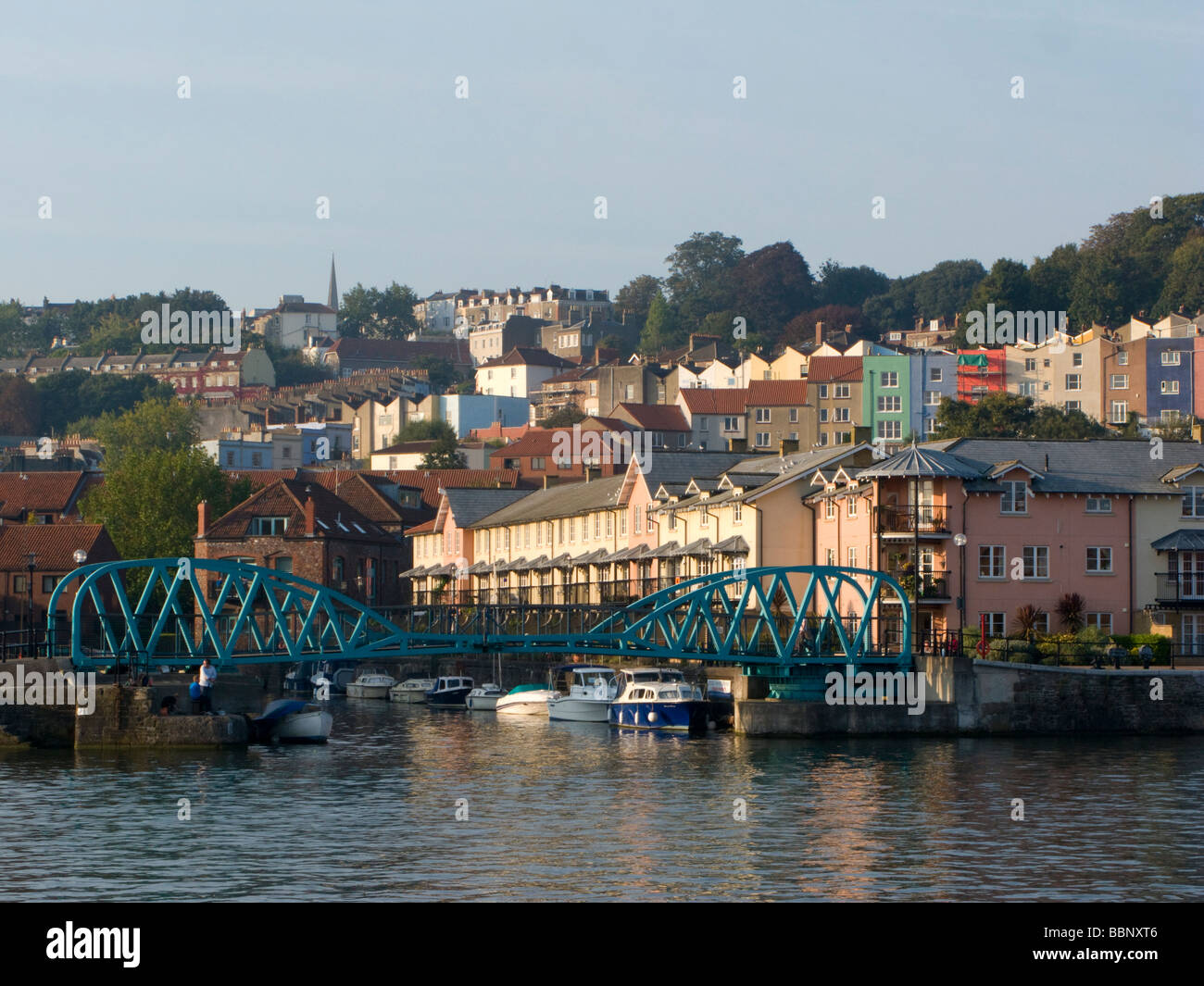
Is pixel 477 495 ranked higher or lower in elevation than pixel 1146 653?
higher

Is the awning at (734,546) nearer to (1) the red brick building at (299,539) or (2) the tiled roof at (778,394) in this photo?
(1) the red brick building at (299,539)

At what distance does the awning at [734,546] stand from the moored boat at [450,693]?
16.1m

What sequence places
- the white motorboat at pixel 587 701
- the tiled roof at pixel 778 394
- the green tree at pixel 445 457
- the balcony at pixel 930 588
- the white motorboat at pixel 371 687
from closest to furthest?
1. the balcony at pixel 930 588
2. the white motorboat at pixel 587 701
3. the white motorboat at pixel 371 687
4. the green tree at pixel 445 457
5. the tiled roof at pixel 778 394

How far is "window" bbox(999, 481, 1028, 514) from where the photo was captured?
6744 cm

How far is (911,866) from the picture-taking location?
33.1 m

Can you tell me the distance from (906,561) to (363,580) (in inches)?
2068

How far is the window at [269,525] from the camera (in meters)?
108

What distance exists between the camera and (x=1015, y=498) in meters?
67.6

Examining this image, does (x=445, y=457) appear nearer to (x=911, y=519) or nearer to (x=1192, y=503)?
(x=911, y=519)

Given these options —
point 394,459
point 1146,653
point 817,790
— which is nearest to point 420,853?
point 817,790

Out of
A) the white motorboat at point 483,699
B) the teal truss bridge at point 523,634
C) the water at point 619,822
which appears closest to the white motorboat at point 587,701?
Result: the white motorboat at point 483,699

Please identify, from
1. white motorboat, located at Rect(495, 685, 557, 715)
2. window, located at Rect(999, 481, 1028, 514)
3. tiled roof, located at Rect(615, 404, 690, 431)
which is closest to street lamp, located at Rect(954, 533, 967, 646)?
window, located at Rect(999, 481, 1028, 514)

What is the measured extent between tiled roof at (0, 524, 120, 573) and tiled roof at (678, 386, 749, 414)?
66531 millimetres
